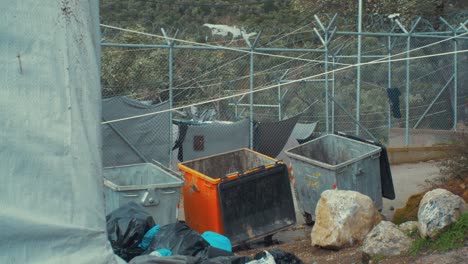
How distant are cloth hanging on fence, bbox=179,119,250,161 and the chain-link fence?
2cm

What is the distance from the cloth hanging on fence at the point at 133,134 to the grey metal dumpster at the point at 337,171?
228cm

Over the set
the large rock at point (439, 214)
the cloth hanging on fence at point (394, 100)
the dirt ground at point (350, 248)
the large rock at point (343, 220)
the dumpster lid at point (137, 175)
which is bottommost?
the dirt ground at point (350, 248)

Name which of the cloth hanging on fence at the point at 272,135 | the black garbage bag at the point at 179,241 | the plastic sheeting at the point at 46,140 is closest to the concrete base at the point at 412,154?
the cloth hanging on fence at the point at 272,135

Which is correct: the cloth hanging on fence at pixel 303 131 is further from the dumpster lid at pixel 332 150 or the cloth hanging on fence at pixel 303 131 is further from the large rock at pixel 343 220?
the large rock at pixel 343 220

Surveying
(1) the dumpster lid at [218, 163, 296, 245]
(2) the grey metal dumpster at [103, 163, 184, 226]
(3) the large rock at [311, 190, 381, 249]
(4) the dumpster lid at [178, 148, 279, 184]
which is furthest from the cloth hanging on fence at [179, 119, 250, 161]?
(3) the large rock at [311, 190, 381, 249]

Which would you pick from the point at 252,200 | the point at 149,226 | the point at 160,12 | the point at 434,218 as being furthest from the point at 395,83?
the point at 160,12

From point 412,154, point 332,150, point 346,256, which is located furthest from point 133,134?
point 412,154

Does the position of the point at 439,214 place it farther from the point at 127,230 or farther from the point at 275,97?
the point at 275,97

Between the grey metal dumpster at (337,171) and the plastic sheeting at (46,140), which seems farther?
the grey metal dumpster at (337,171)

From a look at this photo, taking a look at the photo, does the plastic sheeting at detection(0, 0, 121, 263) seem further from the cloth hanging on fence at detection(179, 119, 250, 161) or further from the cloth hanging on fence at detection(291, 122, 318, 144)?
the cloth hanging on fence at detection(291, 122, 318, 144)

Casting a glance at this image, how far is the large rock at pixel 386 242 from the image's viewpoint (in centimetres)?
686

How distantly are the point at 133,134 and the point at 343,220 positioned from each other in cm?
407

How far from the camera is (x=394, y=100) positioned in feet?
46.5

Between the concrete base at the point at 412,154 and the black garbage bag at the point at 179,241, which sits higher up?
the black garbage bag at the point at 179,241
